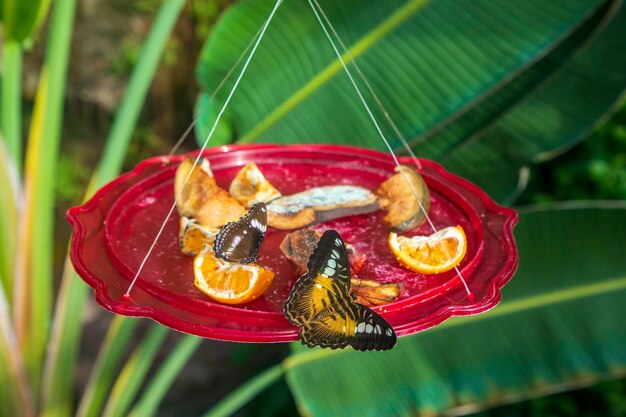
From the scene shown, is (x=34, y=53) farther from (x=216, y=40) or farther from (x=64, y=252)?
(x=216, y=40)

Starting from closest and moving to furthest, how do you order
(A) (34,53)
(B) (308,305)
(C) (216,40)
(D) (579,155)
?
(B) (308,305), (C) (216,40), (D) (579,155), (A) (34,53)

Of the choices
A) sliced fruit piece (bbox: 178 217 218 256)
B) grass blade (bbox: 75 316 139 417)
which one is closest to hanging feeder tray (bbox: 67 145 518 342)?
sliced fruit piece (bbox: 178 217 218 256)

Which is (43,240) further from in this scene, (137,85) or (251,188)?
(251,188)

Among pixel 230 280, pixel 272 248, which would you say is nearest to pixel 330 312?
pixel 230 280

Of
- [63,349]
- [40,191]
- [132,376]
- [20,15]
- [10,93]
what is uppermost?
[20,15]

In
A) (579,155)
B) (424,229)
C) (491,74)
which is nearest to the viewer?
(424,229)

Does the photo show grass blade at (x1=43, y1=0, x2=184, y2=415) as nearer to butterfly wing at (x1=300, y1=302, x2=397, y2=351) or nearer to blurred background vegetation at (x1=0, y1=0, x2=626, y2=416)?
blurred background vegetation at (x1=0, y1=0, x2=626, y2=416)

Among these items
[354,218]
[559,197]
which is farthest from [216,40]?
[559,197]
